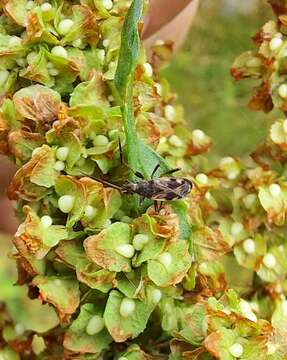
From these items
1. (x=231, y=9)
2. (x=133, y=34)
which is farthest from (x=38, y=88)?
(x=231, y=9)

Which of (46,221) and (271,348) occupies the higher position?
(46,221)

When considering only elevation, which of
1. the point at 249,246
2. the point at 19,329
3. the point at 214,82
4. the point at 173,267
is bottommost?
the point at 214,82

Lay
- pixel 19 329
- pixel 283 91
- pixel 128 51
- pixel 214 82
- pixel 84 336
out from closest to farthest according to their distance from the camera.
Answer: pixel 128 51, pixel 84 336, pixel 283 91, pixel 19 329, pixel 214 82

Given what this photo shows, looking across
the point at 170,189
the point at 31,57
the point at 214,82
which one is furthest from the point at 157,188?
the point at 214,82

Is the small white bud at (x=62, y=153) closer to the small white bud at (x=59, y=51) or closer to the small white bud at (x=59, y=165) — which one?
the small white bud at (x=59, y=165)

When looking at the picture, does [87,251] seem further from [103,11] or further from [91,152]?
[103,11]

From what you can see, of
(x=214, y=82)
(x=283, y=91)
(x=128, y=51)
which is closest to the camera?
(x=128, y=51)

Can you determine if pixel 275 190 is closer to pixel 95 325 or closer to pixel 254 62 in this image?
pixel 254 62
